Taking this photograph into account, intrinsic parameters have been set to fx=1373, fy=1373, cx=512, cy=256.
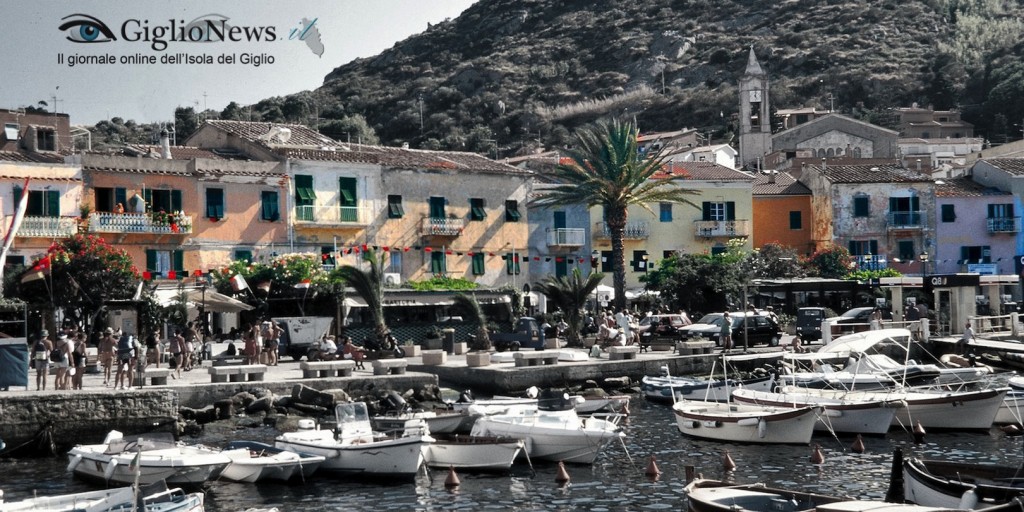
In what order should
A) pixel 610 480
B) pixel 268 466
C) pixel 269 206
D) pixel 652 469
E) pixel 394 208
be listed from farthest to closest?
pixel 394 208 < pixel 269 206 < pixel 652 469 < pixel 610 480 < pixel 268 466

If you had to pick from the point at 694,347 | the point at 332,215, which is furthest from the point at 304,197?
the point at 694,347

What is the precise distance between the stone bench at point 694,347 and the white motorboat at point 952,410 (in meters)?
13.0

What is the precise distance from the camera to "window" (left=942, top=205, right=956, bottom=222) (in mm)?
73000

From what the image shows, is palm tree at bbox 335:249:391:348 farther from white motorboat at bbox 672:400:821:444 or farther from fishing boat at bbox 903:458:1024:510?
fishing boat at bbox 903:458:1024:510

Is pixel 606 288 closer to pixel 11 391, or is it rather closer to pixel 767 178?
pixel 767 178

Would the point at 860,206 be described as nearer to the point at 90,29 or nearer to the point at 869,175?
the point at 869,175

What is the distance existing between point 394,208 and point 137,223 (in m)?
12.4

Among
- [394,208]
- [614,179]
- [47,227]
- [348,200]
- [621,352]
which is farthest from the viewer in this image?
[394,208]

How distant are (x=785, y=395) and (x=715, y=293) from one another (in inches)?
907

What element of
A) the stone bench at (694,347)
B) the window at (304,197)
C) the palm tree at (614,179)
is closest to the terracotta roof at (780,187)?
the palm tree at (614,179)

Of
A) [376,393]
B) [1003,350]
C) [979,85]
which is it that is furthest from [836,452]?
[979,85]

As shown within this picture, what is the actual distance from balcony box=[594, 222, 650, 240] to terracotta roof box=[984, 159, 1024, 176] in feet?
65.6

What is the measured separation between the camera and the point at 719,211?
7212cm

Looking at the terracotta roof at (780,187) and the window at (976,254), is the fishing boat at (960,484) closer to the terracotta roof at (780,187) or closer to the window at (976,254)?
the window at (976,254)
